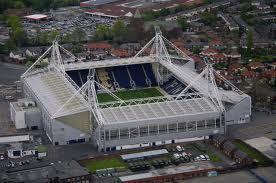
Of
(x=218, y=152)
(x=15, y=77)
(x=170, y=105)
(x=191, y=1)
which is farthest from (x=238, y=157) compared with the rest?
(x=191, y=1)

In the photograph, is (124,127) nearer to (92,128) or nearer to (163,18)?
(92,128)

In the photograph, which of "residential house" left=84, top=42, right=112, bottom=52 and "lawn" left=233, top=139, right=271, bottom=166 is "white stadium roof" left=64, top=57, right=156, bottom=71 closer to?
"residential house" left=84, top=42, right=112, bottom=52

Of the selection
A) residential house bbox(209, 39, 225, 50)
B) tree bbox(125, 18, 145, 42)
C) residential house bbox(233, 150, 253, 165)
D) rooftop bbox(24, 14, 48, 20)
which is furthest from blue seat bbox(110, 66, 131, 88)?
rooftop bbox(24, 14, 48, 20)

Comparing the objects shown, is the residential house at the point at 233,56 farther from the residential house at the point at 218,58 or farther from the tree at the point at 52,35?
the tree at the point at 52,35

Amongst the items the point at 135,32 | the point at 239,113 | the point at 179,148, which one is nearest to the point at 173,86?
the point at 239,113

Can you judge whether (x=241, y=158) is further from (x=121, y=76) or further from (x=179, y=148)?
(x=121, y=76)

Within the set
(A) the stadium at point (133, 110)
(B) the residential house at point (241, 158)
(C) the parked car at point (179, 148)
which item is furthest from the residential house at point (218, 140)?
(C) the parked car at point (179, 148)
